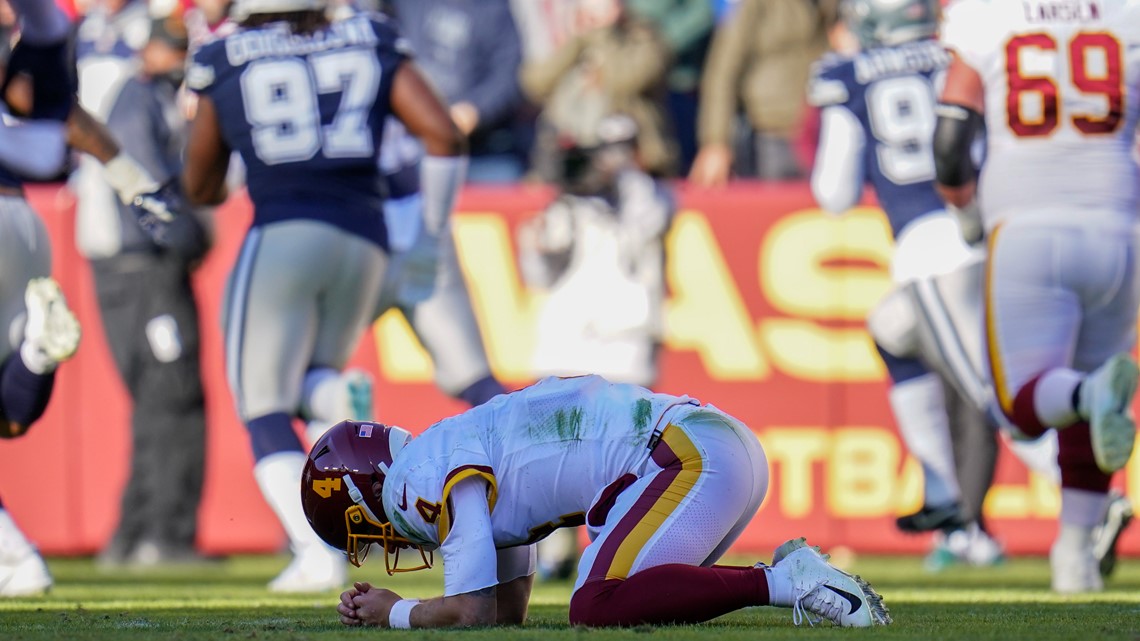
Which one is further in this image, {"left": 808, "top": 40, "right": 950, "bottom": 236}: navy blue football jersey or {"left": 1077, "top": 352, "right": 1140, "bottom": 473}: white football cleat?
{"left": 808, "top": 40, "right": 950, "bottom": 236}: navy blue football jersey

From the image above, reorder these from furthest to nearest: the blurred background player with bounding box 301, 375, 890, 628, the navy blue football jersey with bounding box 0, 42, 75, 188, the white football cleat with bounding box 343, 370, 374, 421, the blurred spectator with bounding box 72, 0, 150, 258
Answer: the blurred spectator with bounding box 72, 0, 150, 258 → the white football cleat with bounding box 343, 370, 374, 421 → the navy blue football jersey with bounding box 0, 42, 75, 188 → the blurred background player with bounding box 301, 375, 890, 628

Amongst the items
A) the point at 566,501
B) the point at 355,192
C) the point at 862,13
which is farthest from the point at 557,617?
the point at 862,13

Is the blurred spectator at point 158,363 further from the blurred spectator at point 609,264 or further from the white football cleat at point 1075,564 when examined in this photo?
the white football cleat at point 1075,564

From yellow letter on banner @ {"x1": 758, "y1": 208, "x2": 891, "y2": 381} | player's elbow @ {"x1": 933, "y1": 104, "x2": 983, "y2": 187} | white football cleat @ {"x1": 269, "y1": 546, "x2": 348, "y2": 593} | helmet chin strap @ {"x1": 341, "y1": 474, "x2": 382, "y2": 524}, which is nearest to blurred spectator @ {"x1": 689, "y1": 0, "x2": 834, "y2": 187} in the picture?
yellow letter on banner @ {"x1": 758, "y1": 208, "x2": 891, "y2": 381}

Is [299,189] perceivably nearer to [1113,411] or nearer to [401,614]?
[401,614]

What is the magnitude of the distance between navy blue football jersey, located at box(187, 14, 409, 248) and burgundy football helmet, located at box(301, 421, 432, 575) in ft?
7.91

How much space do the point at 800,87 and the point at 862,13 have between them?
1371 millimetres

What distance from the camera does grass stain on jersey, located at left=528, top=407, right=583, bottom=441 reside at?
4316 millimetres

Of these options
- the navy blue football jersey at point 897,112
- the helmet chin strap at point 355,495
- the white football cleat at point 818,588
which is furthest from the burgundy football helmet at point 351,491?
the navy blue football jersey at point 897,112

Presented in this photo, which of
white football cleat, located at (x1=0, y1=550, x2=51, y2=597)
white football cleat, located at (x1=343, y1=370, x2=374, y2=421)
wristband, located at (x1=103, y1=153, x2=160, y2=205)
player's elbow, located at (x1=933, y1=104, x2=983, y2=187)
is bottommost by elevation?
white football cleat, located at (x1=0, y1=550, x2=51, y2=597)

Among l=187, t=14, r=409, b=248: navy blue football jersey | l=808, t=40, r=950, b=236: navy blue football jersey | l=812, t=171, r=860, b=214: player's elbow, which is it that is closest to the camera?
l=187, t=14, r=409, b=248: navy blue football jersey

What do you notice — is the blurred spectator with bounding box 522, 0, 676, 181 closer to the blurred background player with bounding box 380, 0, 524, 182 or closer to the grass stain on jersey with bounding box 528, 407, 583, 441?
the blurred background player with bounding box 380, 0, 524, 182

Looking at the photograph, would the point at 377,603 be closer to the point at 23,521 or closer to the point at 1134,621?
the point at 1134,621

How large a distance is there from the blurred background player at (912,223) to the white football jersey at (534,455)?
3.50 meters
